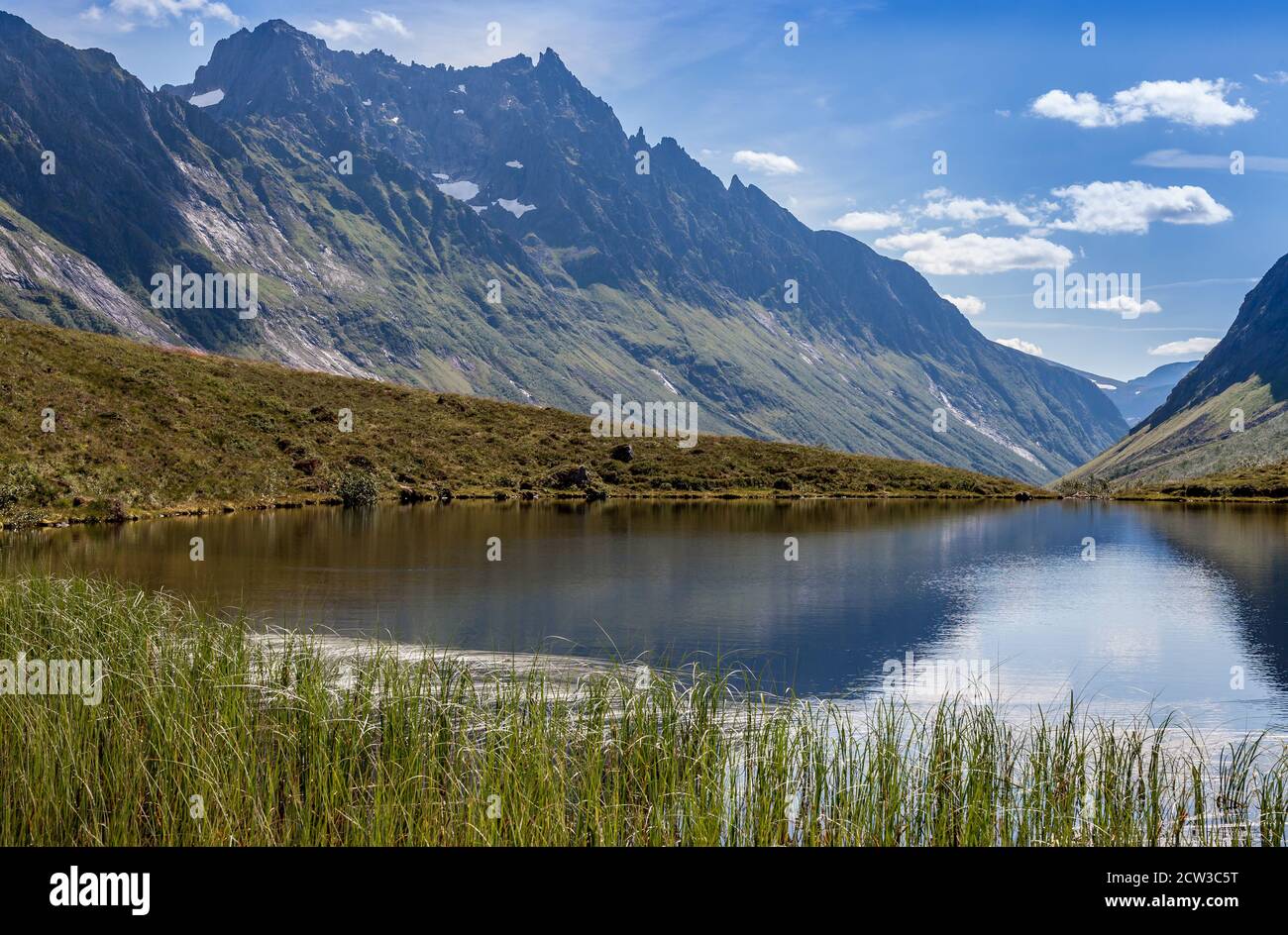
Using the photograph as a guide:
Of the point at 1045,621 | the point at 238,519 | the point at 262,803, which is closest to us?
the point at 262,803

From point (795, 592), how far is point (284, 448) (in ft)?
242

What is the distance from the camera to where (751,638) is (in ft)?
101

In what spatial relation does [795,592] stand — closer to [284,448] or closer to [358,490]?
[358,490]

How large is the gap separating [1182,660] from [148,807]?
2771 cm

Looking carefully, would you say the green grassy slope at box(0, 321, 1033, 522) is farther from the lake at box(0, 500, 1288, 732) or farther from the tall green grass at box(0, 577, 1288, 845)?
the tall green grass at box(0, 577, 1288, 845)

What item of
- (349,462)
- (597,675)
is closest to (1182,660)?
(597,675)

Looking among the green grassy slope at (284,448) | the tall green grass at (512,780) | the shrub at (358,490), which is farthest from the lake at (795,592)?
the shrub at (358,490)

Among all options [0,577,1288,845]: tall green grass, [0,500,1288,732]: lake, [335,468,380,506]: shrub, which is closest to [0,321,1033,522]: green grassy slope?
[335,468,380,506]: shrub

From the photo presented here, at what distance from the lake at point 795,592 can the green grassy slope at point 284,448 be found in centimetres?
967

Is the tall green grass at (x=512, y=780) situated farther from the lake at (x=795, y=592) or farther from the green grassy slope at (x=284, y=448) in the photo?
the green grassy slope at (x=284, y=448)

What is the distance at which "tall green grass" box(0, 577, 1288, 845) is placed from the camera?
1229 cm

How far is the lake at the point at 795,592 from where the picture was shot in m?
27.1
